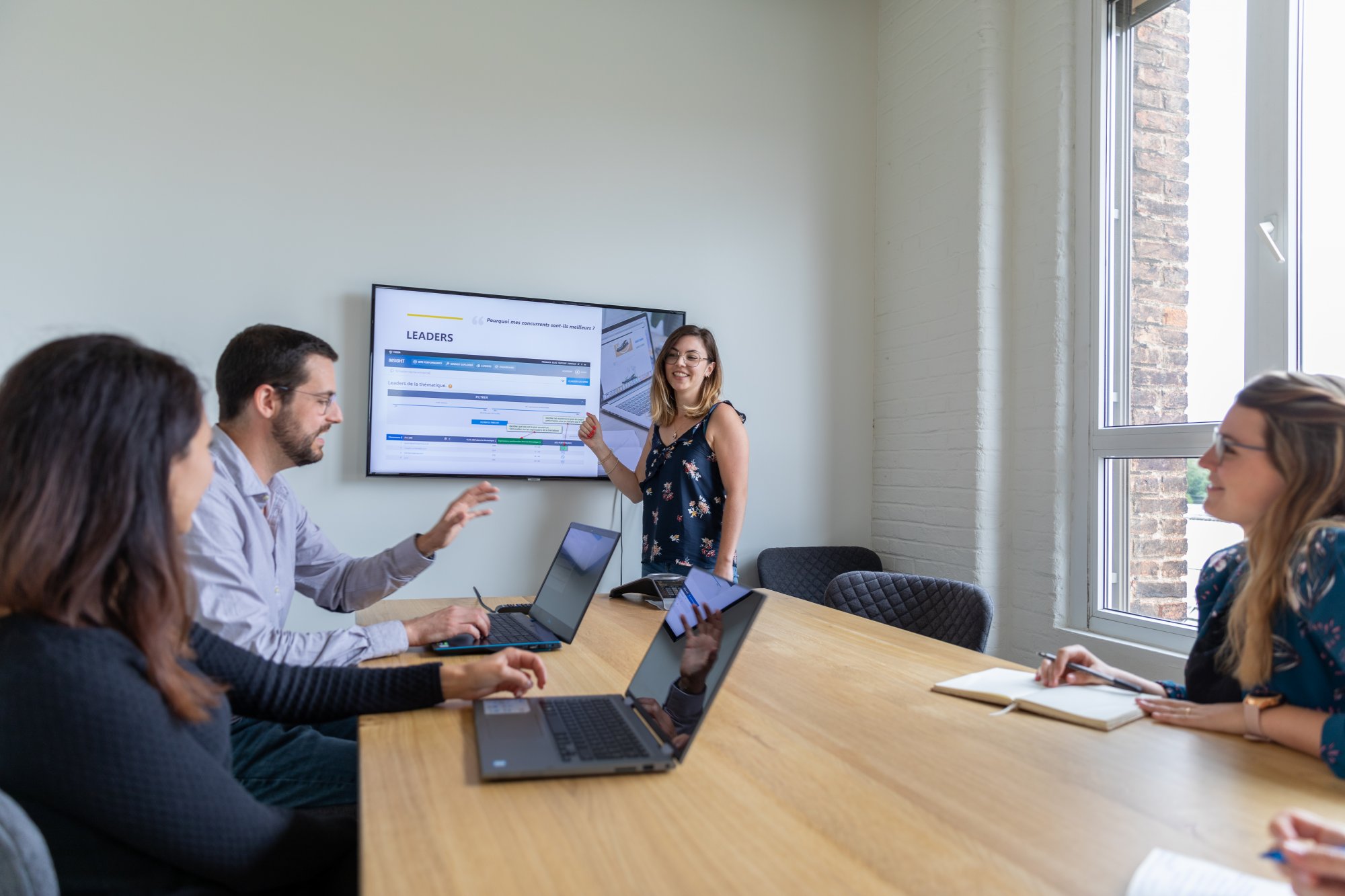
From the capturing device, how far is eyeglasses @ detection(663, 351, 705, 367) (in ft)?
10.4

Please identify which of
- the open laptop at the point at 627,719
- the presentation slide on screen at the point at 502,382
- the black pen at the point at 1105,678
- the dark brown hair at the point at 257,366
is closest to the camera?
the open laptop at the point at 627,719

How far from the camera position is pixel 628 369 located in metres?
3.63

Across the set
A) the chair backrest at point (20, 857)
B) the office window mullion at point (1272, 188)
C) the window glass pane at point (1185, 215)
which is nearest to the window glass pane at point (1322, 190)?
the office window mullion at point (1272, 188)

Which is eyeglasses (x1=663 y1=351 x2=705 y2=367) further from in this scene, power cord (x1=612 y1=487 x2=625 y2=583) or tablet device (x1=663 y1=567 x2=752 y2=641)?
tablet device (x1=663 y1=567 x2=752 y2=641)

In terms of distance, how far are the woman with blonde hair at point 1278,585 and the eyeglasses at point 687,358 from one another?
190 centimetres

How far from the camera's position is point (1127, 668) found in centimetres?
299

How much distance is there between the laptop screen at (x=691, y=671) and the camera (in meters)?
1.14

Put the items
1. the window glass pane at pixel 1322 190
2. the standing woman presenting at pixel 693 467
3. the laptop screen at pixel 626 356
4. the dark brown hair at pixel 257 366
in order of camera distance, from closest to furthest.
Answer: the dark brown hair at pixel 257 366
the window glass pane at pixel 1322 190
the standing woman presenting at pixel 693 467
the laptop screen at pixel 626 356

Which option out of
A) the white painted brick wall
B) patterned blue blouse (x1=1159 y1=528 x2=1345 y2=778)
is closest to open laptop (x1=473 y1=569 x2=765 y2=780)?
patterned blue blouse (x1=1159 y1=528 x2=1345 y2=778)

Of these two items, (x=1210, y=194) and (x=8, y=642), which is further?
(x=1210, y=194)

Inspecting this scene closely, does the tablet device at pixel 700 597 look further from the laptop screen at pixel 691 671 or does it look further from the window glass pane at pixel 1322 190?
the window glass pane at pixel 1322 190

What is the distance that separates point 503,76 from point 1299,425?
3099 millimetres

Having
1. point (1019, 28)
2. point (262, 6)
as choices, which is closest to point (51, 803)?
point (262, 6)

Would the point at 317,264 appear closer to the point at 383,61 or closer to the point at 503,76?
the point at 383,61
